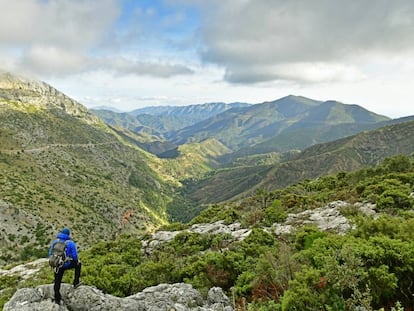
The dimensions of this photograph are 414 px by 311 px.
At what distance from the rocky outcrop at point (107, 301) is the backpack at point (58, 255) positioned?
1.34m

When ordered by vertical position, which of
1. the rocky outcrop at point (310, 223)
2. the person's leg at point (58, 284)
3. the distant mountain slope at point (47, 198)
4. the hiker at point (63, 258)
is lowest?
the distant mountain slope at point (47, 198)

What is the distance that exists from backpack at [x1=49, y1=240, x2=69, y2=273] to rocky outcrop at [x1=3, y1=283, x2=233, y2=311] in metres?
1.34

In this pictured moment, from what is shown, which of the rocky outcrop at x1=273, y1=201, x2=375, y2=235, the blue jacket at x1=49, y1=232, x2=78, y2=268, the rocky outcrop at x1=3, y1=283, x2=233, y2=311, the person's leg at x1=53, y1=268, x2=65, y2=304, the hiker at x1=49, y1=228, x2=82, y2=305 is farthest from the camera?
the rocky outcrop at x1=273, y1=201, x2=375, y2=235

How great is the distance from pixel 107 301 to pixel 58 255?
3.01m

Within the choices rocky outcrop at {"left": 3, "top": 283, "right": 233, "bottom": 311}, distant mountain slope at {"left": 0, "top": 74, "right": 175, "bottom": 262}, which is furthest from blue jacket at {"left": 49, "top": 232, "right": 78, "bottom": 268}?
distant mountain slope at {"left": 0, "top": 74, "right": 175, "bottom": 262}

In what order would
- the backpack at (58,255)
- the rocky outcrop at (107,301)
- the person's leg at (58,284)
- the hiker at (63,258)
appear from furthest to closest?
1. the backpack at (58,255)
2. the hiker at (63,258)
3. the person's leg at (58,284)
4. the rocky outcrop at (107,301)

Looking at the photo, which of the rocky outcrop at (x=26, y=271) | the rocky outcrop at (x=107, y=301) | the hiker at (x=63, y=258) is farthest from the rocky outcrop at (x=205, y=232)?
the hiker at (x=63, y=258)

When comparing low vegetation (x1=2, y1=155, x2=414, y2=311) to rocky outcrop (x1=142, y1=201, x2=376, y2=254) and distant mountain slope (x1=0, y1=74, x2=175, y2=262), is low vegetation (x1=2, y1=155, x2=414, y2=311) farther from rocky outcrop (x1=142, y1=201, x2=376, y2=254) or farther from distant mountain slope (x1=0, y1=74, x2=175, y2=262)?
distant mountain slope (x1=0, y1=74, x2=175, y2=262)

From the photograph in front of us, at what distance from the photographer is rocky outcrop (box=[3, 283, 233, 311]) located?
545 inches

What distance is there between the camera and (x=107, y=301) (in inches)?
585

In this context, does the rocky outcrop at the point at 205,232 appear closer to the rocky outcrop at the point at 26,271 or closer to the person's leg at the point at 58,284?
the rocky outcrop at the point at 26,271

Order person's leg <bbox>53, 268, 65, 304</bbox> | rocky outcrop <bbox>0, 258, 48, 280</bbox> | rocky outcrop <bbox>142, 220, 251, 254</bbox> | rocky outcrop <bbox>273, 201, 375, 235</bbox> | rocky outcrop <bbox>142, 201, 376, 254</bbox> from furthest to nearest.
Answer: rocky outcrop <bbox>142, 220, 251, 254</bbox>, rocky outcrop <bbox>0, 258, 48, 280</bbox>, rocky outcrop <bbox>142, 201, 376, 254</bbox>, rocky outcrop <bbox>273, 201, 375, 235</bbox>, person's leg <bbox>53, 268, 65, 304</bbox>

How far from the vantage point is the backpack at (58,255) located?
14.2m

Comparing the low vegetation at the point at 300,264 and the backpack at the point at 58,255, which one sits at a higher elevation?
the backpack at the point at 58,255
